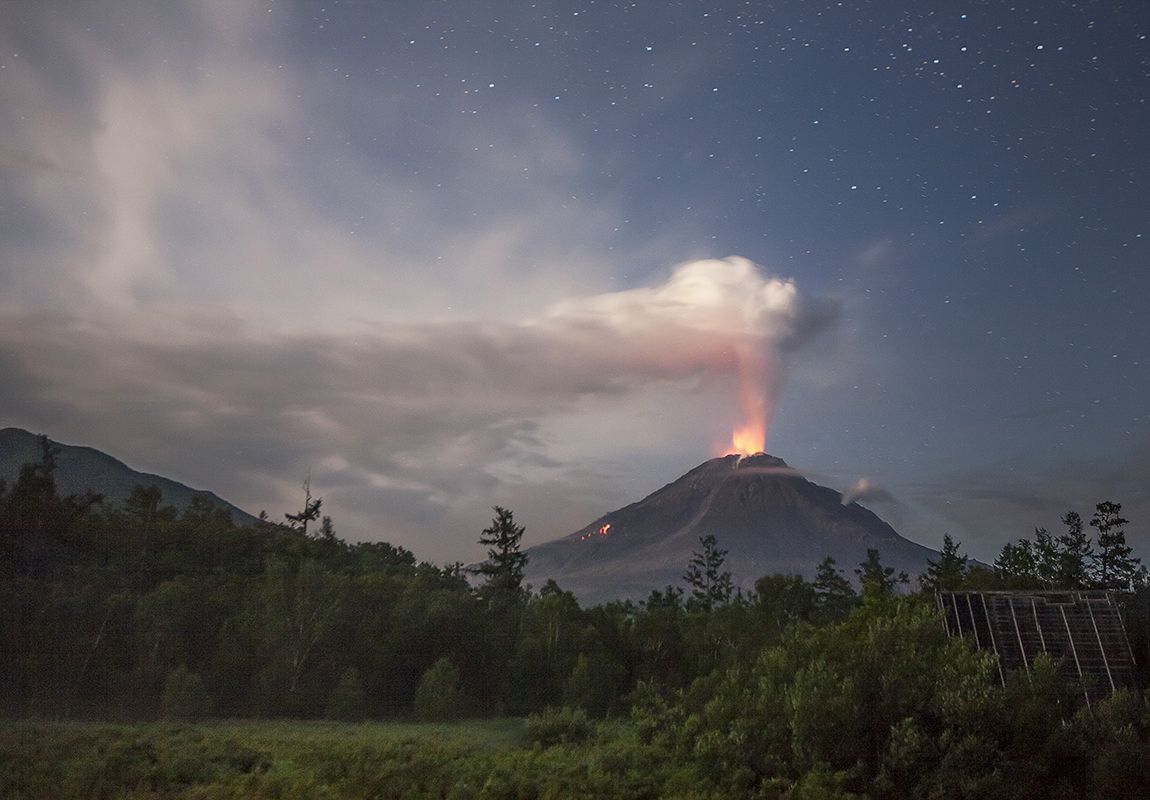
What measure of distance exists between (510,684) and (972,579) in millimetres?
28930

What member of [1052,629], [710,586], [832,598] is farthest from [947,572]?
[1052,629]

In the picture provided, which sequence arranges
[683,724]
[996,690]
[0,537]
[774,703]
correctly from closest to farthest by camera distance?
[996,690] < [774,703] < [683,724] < [0,537]

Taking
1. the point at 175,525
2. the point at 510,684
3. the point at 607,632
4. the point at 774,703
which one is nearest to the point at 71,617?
the point at 175,525

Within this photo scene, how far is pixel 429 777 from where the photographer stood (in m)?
23.0

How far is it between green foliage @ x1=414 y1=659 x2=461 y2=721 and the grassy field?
14.7 m

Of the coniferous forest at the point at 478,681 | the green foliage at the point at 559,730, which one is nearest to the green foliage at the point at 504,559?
the coniferous forest at the point at 478,681

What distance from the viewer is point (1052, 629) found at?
26484 millimetres

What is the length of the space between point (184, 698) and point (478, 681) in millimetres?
17316

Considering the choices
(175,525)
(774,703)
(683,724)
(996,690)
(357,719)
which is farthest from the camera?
(175,525)

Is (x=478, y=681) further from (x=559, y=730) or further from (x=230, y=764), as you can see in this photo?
(x=230, y=764)

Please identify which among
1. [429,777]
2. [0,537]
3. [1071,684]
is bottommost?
[429,777]

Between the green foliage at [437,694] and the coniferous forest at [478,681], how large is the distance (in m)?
0.12

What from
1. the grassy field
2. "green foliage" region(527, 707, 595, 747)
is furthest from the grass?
"green foliage" region(527, 707, 595, 747)

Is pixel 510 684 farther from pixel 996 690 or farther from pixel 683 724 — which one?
pixel 996 690
